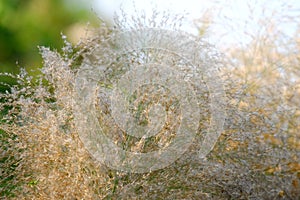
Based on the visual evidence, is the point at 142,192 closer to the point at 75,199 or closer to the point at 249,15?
the point at 75,199

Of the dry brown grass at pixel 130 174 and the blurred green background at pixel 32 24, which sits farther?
the blurred green background at pixel 32 24

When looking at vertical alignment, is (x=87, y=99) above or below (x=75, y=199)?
above

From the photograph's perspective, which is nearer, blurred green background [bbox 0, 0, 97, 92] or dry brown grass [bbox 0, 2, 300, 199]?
dry brown grass [bbox 0, 2, 300, 199]

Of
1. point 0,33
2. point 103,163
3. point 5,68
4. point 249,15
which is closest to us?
point 103,163

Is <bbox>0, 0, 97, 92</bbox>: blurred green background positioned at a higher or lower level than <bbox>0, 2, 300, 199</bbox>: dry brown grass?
higher

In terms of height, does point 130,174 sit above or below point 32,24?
below

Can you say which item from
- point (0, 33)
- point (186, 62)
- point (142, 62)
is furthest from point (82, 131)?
point (0, 33)

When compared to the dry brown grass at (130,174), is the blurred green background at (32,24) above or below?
above

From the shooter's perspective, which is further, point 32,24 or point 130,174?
point 32,24
